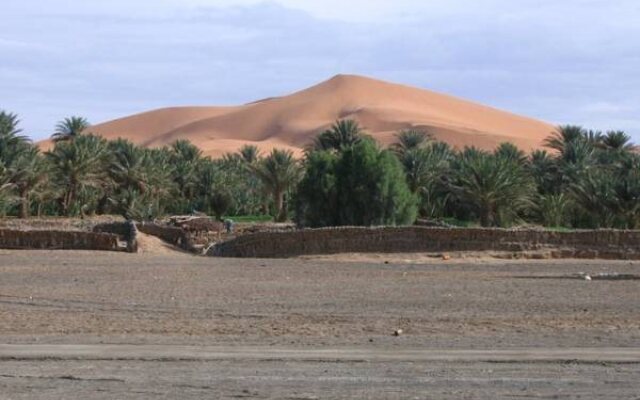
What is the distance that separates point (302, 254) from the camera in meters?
34.7

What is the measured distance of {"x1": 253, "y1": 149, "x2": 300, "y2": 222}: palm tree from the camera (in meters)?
61.8

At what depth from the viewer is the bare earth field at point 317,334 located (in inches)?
444

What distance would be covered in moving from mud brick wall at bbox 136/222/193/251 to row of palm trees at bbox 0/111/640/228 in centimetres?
704

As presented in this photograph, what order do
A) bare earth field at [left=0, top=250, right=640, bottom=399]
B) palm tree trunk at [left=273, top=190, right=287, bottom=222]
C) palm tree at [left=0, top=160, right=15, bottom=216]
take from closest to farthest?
1. bare earth field at [left=0, top=250, right=640, bottom=399]
2. palm tree at [left=0, top=160, right=15, bottom=216]
3. palm tree trunk at [left=273, top=190, right=287, bottom=222]

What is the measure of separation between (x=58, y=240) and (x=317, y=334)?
23.3 m

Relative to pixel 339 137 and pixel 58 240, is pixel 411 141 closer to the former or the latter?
pixel 339 137

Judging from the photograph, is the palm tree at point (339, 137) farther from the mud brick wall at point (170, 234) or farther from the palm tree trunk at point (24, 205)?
the mud brick wall at point (170, 234)

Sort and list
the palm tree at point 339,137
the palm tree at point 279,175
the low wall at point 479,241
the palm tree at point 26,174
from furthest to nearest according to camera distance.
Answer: the palm tree at point 339,137 → the palm tree at point 279,175 → the palm tree at point 26,174 → the low wall at point 479,241

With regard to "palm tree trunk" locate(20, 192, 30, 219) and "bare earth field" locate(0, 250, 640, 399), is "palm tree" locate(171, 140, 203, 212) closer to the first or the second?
"palm tree trunk" locate(20, 192, 30, 219)

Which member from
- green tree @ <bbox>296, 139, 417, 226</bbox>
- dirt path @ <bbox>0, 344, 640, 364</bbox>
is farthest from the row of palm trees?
dirt path @ <bbox>0, 344, 640, 364</bbox>

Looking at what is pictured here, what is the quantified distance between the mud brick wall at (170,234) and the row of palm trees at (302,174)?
704 cm

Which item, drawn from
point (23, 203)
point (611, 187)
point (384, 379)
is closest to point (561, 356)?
point (384, 379)

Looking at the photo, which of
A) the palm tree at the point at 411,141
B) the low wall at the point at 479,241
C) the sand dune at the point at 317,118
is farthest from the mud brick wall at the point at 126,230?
the sand dune at the point at 317,118

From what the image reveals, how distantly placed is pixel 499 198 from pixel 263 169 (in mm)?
18913
